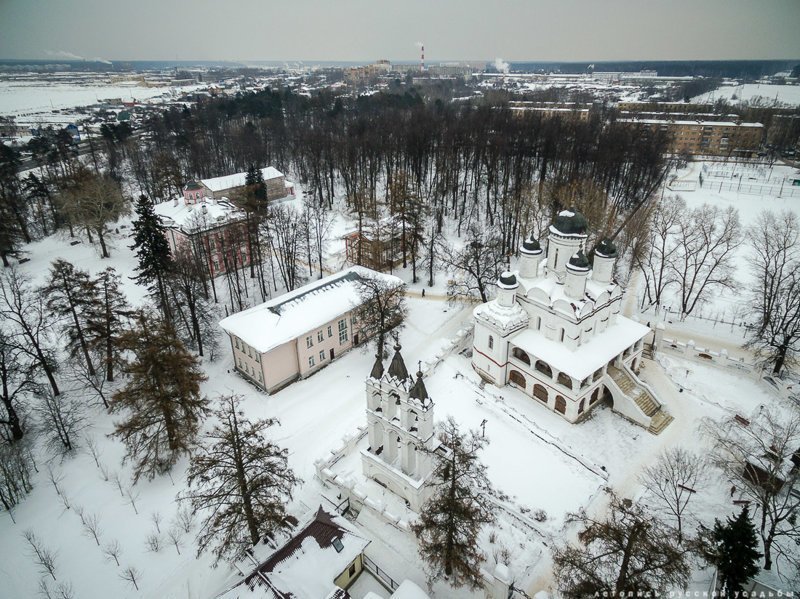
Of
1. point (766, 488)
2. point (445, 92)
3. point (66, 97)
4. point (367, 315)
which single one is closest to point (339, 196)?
point (367, 315)

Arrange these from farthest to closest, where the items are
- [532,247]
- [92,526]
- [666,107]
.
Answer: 1. [666,107]
2. [532,247]
3. [92,526]

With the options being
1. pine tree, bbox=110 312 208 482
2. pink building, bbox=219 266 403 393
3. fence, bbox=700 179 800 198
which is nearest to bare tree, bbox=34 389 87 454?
pine tree, bbox=110 312 208 482

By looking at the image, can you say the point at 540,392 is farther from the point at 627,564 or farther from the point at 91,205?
the point at 91,205

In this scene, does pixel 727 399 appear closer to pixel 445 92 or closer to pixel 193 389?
pixel 193 389

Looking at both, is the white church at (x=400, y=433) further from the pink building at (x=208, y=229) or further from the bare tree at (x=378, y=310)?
the pink building at (x=208, y=229)

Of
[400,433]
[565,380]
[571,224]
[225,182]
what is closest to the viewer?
[400,433]

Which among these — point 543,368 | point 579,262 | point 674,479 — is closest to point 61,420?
point 543,368

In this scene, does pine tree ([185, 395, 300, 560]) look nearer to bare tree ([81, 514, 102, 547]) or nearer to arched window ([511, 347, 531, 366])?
bare tree ([81, 514, 102, 547])
